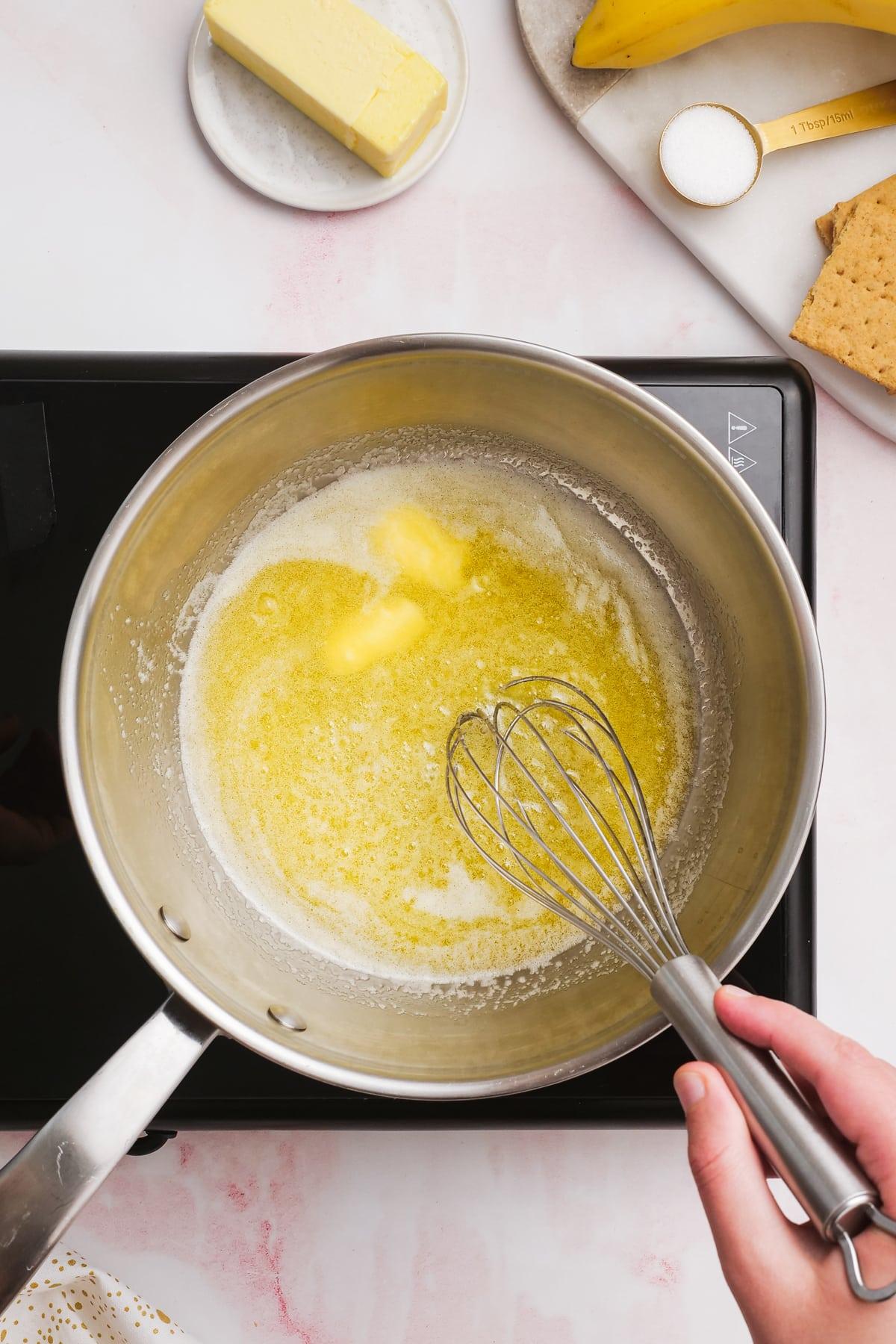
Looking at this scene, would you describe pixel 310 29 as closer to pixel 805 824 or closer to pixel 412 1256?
pixel 805 824

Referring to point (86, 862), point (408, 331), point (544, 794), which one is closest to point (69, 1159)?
point (86, 862)

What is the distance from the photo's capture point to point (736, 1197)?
0.50 metres

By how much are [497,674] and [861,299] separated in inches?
17.4

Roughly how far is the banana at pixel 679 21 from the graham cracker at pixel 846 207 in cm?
12

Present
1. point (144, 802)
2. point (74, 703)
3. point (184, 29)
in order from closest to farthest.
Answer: point (74, 703) < point (144, 802) < point (184, 29)

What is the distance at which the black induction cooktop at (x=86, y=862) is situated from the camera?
2.60 feet

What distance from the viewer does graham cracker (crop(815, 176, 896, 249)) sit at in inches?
33.1

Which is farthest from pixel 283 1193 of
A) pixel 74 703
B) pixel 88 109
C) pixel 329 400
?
pixel 88 109

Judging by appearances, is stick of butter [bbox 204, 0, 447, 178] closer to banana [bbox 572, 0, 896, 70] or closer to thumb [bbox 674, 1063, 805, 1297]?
banana [bbox 572, 0, 896, 70]

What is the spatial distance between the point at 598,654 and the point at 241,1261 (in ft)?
2.05

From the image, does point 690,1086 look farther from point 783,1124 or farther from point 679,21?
point 679,21

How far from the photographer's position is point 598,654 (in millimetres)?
824

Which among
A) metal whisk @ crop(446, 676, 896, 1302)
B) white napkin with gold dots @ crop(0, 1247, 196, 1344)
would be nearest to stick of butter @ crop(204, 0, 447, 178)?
metal whisk @ crop(446, 676, 896, 1302)

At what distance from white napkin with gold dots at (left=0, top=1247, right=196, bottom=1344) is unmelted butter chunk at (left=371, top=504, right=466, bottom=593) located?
66 cm
